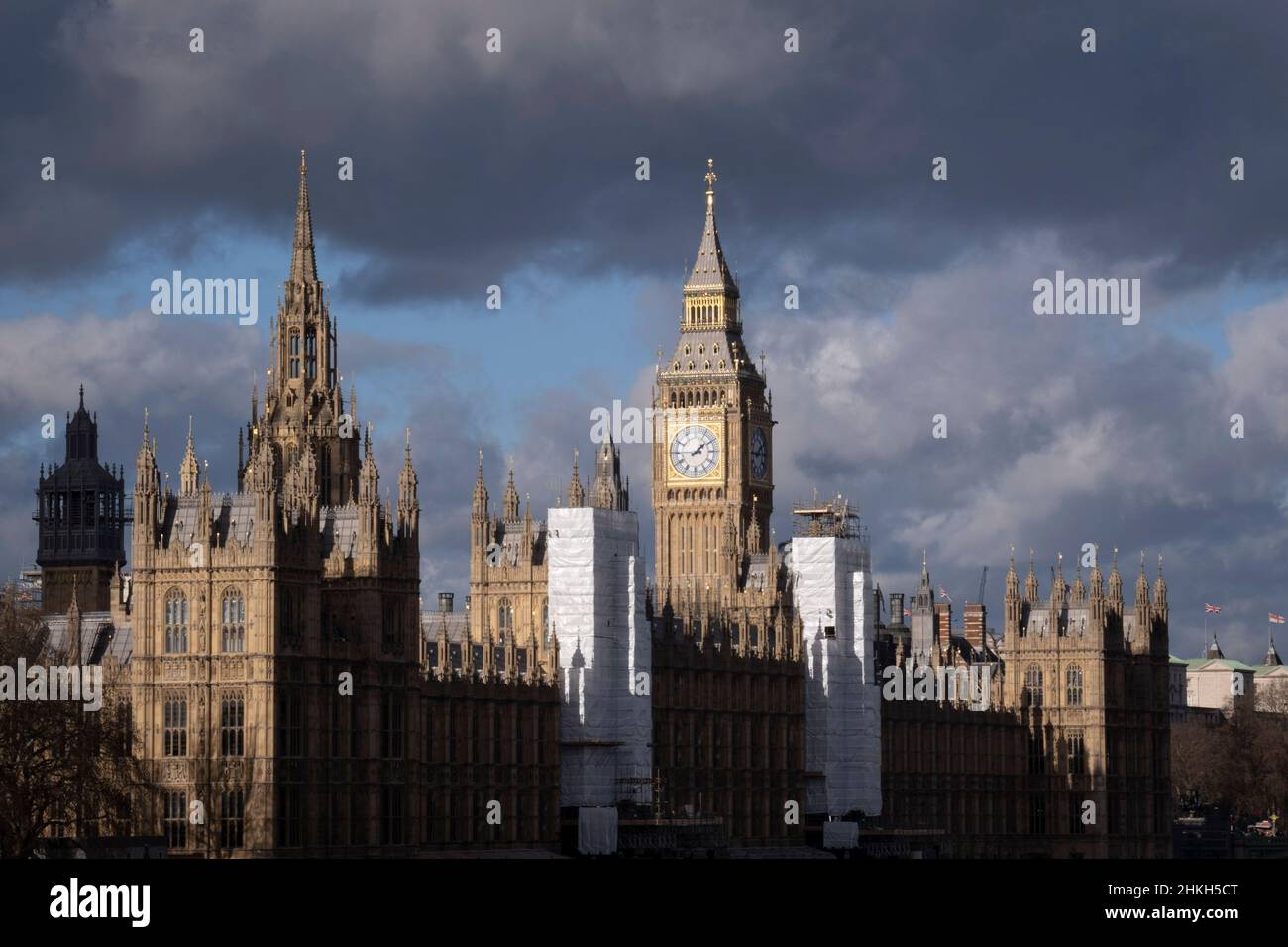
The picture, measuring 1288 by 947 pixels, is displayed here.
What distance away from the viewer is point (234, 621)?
162500 mm

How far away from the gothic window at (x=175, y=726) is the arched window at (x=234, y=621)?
3.37m

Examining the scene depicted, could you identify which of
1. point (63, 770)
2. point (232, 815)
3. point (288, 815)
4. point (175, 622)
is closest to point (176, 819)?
point (232, 815)

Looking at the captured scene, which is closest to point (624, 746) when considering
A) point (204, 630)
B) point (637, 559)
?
point (637, 559)

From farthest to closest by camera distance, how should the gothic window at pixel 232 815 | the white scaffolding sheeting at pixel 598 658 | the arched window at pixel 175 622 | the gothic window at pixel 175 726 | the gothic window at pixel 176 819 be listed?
the white scaffolding sheeting at pixel 598 658 → the arched window at pixel 175 622 → the gothic window at pixel 175 726 → the gothic window at pixel 232 815 → the gothic window at pixel 176 819

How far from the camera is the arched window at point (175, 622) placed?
163 m

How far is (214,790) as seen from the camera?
162 meters

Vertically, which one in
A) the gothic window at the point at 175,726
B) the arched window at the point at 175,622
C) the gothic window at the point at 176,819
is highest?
the arched window at the point at 175,622

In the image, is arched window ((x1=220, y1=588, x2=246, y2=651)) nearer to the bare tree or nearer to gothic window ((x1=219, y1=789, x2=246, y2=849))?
the bare tree

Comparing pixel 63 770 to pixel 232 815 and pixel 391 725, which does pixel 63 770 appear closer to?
pixel 232 815

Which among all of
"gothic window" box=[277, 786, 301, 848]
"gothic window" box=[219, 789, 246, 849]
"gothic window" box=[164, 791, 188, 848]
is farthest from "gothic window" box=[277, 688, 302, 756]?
"gothic window" box=[164, 791, 188, 848]

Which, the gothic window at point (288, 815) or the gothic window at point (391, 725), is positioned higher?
the gothic window at point (391, 725)

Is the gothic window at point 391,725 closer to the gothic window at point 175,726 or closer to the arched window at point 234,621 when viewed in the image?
the arched window at point 234,621

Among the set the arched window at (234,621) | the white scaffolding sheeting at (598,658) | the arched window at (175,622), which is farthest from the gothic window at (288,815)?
the white scaffolding sheeting at (598,658)
